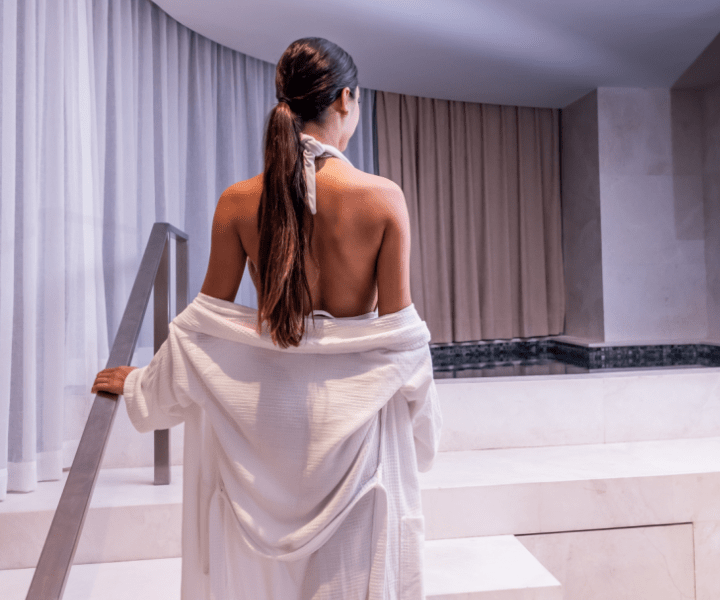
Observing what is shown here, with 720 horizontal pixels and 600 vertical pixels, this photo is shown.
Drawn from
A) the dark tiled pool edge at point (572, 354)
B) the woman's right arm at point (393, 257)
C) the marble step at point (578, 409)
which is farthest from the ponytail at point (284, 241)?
the dark tiled pool edge at point (572, 354)

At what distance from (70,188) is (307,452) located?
4.95 ft

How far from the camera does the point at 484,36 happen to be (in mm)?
3527

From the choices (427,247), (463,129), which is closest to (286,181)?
(427,247)

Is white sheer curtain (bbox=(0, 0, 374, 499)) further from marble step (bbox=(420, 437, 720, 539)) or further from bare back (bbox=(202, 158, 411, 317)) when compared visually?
marble step (bbox=(420, 437, 720, 539))

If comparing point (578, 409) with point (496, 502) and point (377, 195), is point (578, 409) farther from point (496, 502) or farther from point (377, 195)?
point (377, 195)

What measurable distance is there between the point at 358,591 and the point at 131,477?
1215 mm

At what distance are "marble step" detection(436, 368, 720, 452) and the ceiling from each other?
2.01 metres

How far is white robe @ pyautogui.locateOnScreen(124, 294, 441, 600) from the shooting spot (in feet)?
2.89

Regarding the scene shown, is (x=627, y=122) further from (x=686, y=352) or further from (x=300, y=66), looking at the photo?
(x=300, y=66)

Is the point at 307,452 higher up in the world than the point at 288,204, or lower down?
lower down

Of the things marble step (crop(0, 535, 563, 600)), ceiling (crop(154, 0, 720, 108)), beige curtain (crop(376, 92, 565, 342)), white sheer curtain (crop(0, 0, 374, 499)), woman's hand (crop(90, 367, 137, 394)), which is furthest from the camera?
beige curtain (crop(376, 92, 565, 342))

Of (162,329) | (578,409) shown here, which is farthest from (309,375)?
(578,409)

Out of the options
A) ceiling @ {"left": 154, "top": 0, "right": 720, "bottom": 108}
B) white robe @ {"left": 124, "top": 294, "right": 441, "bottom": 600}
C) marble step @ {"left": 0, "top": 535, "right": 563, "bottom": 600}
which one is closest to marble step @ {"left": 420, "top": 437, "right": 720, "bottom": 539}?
marble step @ {"left": 0, "top": 535, "right": 563, "bottom": 600}

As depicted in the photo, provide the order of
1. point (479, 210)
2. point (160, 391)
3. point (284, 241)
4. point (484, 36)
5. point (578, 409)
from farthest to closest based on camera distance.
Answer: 1. point (479, 210)
2. point (484, 36)
3. point (578, 409)
4. point (160, 391)
5. point (284, 241)
